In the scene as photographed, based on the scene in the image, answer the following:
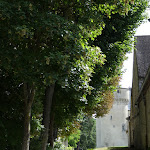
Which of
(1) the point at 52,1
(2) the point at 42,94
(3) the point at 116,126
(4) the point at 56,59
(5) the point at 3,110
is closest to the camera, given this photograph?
(4) the point at 56,59

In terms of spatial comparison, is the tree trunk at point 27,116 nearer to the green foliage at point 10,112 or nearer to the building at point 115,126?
the green foliage at point 10,112

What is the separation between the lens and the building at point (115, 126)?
61969 millimetres

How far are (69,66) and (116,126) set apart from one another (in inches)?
2167

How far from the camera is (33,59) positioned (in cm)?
972

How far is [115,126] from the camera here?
62.9m

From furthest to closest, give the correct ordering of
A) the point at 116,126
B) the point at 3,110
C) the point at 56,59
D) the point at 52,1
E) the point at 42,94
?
the point at 116,126
the point at 42,94
the point at 3,110
the point at 52,1
the point at 56,59

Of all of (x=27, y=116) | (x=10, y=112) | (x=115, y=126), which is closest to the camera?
(x=27, y=116)

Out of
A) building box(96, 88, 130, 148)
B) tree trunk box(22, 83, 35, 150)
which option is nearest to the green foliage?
tree trunk box(22, 83, 35, 150)

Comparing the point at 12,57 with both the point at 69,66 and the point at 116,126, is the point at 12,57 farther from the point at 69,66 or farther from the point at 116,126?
the point at 116,126

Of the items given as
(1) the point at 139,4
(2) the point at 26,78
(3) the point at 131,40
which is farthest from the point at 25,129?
(1) the point at 139,4

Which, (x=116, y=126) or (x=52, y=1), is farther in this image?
(x=116, y=126)

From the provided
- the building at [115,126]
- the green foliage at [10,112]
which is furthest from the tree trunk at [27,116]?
the building at [115,126]

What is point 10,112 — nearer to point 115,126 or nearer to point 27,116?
point 27,116

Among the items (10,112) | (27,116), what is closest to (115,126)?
(10,112)
